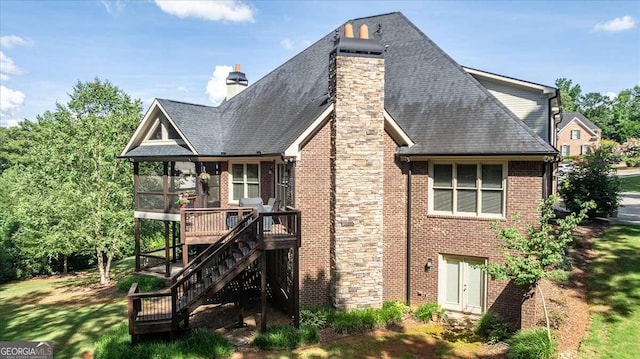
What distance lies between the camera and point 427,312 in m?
12.6

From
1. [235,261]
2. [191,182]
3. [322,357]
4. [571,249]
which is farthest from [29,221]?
[571,249]

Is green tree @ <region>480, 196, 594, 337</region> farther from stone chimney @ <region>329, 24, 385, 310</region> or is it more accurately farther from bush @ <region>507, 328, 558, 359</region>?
stone chimney @ <region>329, 24, 385, 310</region>

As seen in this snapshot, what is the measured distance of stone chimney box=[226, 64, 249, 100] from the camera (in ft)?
68.3

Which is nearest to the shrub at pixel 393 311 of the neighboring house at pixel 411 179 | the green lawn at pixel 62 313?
the neighboring house at pixel 411 179

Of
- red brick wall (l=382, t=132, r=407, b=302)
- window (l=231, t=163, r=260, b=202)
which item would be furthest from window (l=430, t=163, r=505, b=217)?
window (l=231, t=163, r=260, b=202)

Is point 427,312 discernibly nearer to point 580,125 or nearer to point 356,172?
point 356,172

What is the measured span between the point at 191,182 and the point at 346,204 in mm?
10572

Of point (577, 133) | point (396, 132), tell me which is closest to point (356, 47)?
point (396, 132)

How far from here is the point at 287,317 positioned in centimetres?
1318

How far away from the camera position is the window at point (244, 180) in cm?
1581

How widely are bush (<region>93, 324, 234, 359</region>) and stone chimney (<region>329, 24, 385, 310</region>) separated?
12.8ft

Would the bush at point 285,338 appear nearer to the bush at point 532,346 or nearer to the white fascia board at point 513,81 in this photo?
the bush at point 532,346

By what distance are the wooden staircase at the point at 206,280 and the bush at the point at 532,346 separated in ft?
20.6

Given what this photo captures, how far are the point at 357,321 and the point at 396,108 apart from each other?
760 centimetres
